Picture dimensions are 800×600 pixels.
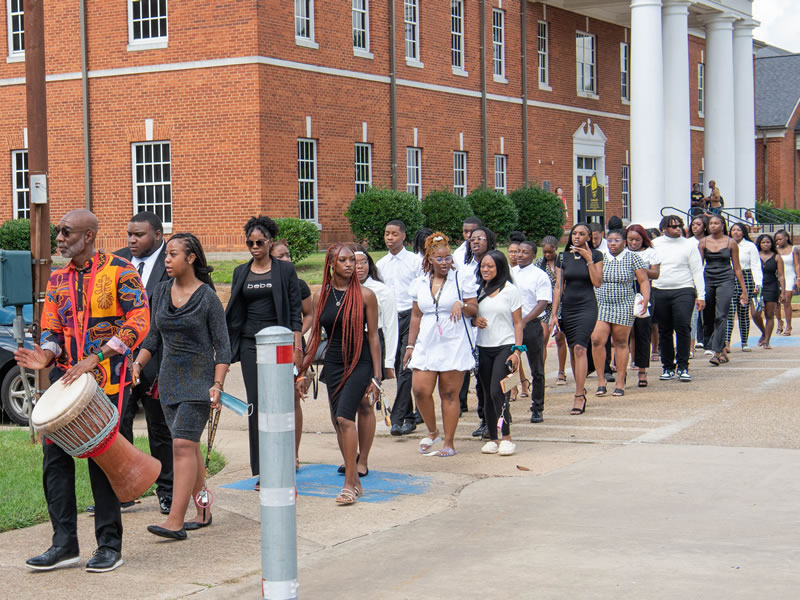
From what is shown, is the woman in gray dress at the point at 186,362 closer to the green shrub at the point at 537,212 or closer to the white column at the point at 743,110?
the green shrub at the point at 537,212

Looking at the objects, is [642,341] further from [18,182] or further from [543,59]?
[543,59]

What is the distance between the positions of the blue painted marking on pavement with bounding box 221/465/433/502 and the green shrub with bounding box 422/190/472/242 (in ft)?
65.3

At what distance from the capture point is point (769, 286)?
18125 millimetres

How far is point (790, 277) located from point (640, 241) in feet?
22.1

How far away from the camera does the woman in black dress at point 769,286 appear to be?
17469mm

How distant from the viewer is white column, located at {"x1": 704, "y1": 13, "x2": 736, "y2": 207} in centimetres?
3816

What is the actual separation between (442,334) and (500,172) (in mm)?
25425

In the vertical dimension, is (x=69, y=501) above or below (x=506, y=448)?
above

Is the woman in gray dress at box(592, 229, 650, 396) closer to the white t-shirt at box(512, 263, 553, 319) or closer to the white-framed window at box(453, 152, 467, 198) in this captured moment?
the white t-shirt at box(512, 263, 553, 319)

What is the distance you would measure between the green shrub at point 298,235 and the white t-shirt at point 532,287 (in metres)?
11.7

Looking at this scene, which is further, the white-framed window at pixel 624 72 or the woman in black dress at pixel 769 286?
the white-framed window at pixel 624 72

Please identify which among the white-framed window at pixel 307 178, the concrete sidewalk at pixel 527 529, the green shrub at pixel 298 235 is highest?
the white-framed window at pixel 307 178

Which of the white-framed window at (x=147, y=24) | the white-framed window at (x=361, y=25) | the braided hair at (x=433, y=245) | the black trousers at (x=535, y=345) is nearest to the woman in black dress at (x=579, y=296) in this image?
the black trousers at (x=535, y=345)

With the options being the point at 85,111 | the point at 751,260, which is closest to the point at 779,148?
the point at 85,111
